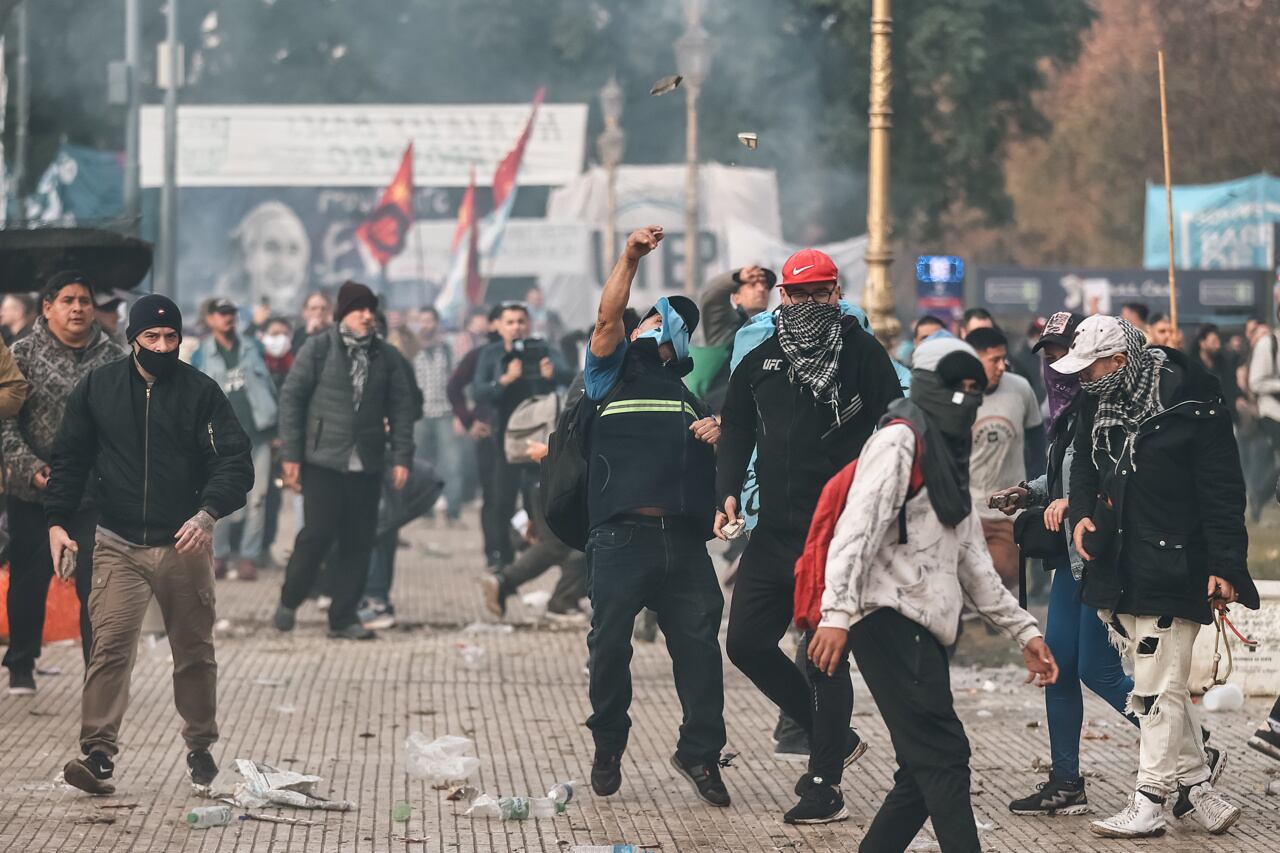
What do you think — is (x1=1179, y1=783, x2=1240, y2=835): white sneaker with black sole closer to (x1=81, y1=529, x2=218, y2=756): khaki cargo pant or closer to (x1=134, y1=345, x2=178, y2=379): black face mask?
(x1=81, y1=529, x2=218, y2=756): khaki cargo pant

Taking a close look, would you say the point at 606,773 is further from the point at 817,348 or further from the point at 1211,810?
the point at 1211,810

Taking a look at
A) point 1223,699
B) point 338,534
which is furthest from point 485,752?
point 338,534

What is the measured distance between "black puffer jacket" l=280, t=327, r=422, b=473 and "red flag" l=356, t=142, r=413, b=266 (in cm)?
1332

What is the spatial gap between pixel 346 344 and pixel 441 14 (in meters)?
28.8

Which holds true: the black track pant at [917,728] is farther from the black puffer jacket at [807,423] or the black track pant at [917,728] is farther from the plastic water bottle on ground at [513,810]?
the plastic water bottle on ground at [513,810]

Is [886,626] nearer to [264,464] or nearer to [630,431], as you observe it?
[630,431]

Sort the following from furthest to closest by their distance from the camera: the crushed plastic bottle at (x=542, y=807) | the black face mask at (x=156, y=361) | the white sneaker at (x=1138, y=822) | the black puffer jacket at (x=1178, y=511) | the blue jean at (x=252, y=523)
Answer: the blue jean at (x=252, y=523) < the black face mask at (x=156, y=361) < the crushed plastic bottle at (x=542, y=807) < the white sneaker at (x=1138, y=822) < the black puffer jacket at (x=1178, y=511)

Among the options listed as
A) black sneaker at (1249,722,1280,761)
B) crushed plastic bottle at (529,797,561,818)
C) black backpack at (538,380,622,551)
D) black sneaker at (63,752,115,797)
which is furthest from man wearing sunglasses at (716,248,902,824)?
black sneaker at (63,752,115,797)

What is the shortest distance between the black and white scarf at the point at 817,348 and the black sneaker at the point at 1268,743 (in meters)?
1.98

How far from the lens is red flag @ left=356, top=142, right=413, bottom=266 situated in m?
24.9

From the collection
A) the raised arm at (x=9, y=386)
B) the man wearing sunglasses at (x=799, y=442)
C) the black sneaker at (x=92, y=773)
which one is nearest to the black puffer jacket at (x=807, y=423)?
the man wearing sunglasses at (x=799, y=442)

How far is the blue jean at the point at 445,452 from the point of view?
19453 mm

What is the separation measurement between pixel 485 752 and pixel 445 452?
11.9 m

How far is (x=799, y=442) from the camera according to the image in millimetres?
6852
